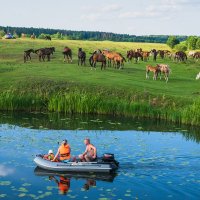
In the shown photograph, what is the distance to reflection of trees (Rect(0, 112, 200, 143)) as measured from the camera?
120 feet

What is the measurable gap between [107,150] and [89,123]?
9.10m

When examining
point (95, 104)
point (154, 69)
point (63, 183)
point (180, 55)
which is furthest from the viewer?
point (180, 55)

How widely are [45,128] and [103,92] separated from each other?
34.9ft

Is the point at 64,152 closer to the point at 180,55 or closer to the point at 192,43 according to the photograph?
the point at 180,55

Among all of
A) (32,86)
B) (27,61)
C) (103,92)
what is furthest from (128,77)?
(27,61)

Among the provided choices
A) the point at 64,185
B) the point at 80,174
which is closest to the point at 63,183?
the point at 64,185

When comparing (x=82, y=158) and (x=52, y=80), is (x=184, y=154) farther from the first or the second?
(x=52, y=80)

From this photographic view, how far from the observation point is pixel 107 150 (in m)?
29.2

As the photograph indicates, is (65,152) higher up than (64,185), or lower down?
higher up

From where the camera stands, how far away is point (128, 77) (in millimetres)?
52562

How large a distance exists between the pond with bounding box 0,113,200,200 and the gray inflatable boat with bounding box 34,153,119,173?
0.42 m

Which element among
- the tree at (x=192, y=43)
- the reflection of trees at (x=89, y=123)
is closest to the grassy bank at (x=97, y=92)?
the reflection of trees at (x=89, y=123)

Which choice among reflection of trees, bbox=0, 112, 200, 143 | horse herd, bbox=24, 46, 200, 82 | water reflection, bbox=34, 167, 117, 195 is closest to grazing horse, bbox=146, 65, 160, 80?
horse herd, bbox=24, 46, 200, 82

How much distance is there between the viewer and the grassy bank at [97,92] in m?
40.7
